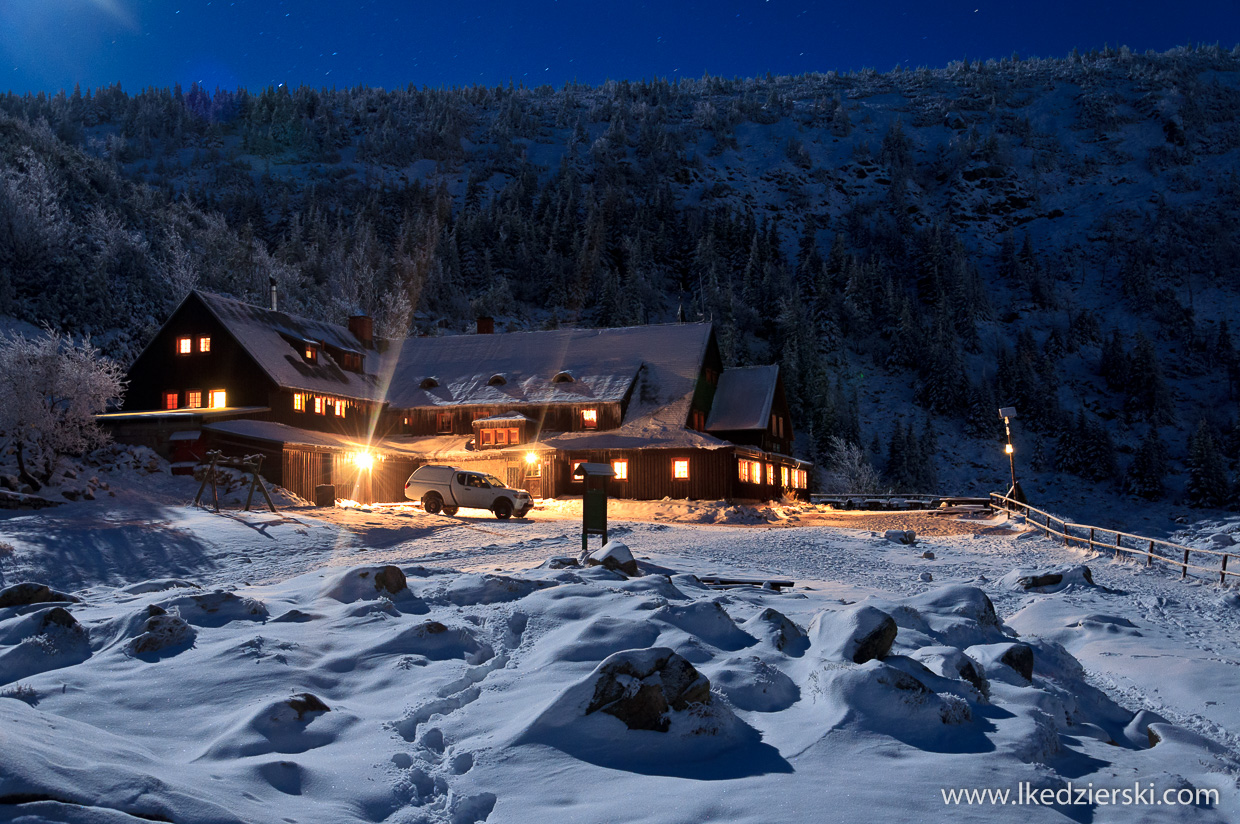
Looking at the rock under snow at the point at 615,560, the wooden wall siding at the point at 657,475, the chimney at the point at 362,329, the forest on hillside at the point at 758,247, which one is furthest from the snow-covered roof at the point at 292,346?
the rock under snow at the point at 615,560

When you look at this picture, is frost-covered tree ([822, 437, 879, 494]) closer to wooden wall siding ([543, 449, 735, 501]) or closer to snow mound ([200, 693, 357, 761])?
wooden wall siding ([543, 449, 735, 501])

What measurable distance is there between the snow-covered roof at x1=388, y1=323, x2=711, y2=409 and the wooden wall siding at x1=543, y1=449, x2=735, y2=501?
3.76m

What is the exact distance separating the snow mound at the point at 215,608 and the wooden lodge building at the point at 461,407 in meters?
23.7

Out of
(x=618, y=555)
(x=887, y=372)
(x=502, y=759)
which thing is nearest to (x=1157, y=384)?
(x=887, y=372)

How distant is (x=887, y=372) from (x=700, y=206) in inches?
2759

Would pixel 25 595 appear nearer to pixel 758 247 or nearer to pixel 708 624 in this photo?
pixel 708 624

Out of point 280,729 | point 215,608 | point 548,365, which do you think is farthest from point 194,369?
point 280,729

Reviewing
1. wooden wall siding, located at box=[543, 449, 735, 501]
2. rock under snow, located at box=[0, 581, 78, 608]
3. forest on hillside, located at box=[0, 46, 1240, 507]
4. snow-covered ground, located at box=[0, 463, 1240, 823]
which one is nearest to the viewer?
snow-covered ground, located at box=[0, 463, 1240, 823]

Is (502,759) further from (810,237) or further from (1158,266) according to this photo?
(1158,266)

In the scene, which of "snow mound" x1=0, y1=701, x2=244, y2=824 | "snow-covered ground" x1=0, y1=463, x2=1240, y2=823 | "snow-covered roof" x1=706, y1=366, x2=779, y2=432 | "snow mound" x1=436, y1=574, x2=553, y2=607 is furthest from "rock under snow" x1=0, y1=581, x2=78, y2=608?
"snow-covered roof" x1=706, y1=366, x2=779, y2=432

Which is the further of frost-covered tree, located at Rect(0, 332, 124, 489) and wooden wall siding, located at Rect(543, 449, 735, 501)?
wooden wall siding, located at Rect(543, 449, 735, 501)

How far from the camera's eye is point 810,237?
13775 cm

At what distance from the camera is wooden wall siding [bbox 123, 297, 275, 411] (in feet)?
120

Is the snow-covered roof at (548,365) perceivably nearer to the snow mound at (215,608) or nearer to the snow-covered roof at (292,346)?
the snow-covered roof at (292,346)
